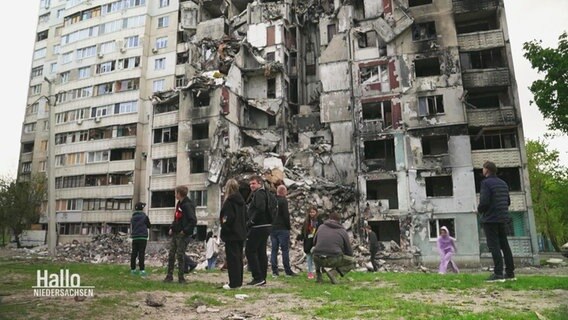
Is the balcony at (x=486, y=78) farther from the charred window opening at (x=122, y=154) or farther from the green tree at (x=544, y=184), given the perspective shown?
the charred window opening at (x=122, y=154)

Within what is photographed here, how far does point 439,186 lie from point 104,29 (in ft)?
167

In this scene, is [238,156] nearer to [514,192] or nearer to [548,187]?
[514,192]

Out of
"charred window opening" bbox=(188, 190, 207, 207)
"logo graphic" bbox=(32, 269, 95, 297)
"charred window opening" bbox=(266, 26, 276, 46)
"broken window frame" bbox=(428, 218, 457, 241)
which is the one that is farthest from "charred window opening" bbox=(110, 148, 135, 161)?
"logo graphic" bbox=(32, 269, 95, 297)

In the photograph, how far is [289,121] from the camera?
1730 inches

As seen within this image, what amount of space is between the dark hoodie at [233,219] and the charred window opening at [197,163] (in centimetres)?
3097

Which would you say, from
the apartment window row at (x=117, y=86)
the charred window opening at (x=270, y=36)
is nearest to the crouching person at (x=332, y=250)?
the charred window opening at (x=270, y=36)

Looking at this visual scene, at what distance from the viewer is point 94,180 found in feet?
163

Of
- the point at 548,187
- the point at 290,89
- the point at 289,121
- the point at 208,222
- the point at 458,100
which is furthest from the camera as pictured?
the point at 290,89

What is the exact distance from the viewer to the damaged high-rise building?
31219 mm

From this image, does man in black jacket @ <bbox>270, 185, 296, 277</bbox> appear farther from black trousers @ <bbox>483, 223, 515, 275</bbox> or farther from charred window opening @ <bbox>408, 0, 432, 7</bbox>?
charred window opening @ <bbox>408, 0, 432, 7</bbox>

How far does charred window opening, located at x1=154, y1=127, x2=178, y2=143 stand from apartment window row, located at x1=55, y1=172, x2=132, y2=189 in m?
9.18

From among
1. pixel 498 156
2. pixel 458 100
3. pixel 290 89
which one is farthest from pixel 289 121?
pixel 498 156

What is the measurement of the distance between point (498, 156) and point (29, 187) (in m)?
53.5

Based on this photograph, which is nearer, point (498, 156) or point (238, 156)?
point (498, 156)
